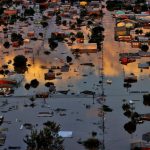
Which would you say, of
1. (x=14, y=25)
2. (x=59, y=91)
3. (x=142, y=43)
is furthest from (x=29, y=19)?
(x=59, y=91)

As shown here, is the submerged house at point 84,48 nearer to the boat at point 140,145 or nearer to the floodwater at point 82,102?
the floodwater at point 82,102

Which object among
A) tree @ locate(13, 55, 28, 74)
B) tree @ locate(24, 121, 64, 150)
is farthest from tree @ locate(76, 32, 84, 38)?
tree @ locate(24, 121, 64, 150)

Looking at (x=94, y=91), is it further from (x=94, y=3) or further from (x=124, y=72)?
(x=94, y=3)

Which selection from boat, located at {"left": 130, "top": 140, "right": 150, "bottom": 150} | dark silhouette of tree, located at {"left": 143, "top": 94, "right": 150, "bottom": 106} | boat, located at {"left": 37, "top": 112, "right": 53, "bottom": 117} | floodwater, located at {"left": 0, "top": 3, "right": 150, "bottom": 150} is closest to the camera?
boat, located at {"left": 130, "top": 140, "right": 150, "bottom": 150}

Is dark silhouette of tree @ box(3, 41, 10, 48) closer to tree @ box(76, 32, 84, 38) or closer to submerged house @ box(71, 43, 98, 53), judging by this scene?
submerged house @ box(71, 43, 98, 53)

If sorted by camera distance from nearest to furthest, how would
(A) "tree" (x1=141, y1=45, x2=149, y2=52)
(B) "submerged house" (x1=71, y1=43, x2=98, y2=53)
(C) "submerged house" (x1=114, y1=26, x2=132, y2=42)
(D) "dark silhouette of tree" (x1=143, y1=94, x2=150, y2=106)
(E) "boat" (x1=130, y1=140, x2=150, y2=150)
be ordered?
(E) "boat" (x1=130, y1=140, x2=150, y2=150) < (D) "dark silhouette of tree" (x1=143, y1=94, x2=150, y2=106) < (A) "tree" (x1=141, y1=45, x2=149, y2=52) < (B) "submerged house" (x1=71, y1=43, x2=98, y2=53) < (C) "submerged house" (x1=114, y1=26, x2=132, y2=42)

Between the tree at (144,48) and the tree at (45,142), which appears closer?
the tree at (45,142)

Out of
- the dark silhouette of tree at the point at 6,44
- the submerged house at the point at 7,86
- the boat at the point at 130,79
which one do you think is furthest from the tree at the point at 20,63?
the boat at the point at 130,79

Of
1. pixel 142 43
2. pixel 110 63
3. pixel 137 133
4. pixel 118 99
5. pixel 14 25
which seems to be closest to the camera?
pixel 137 133
